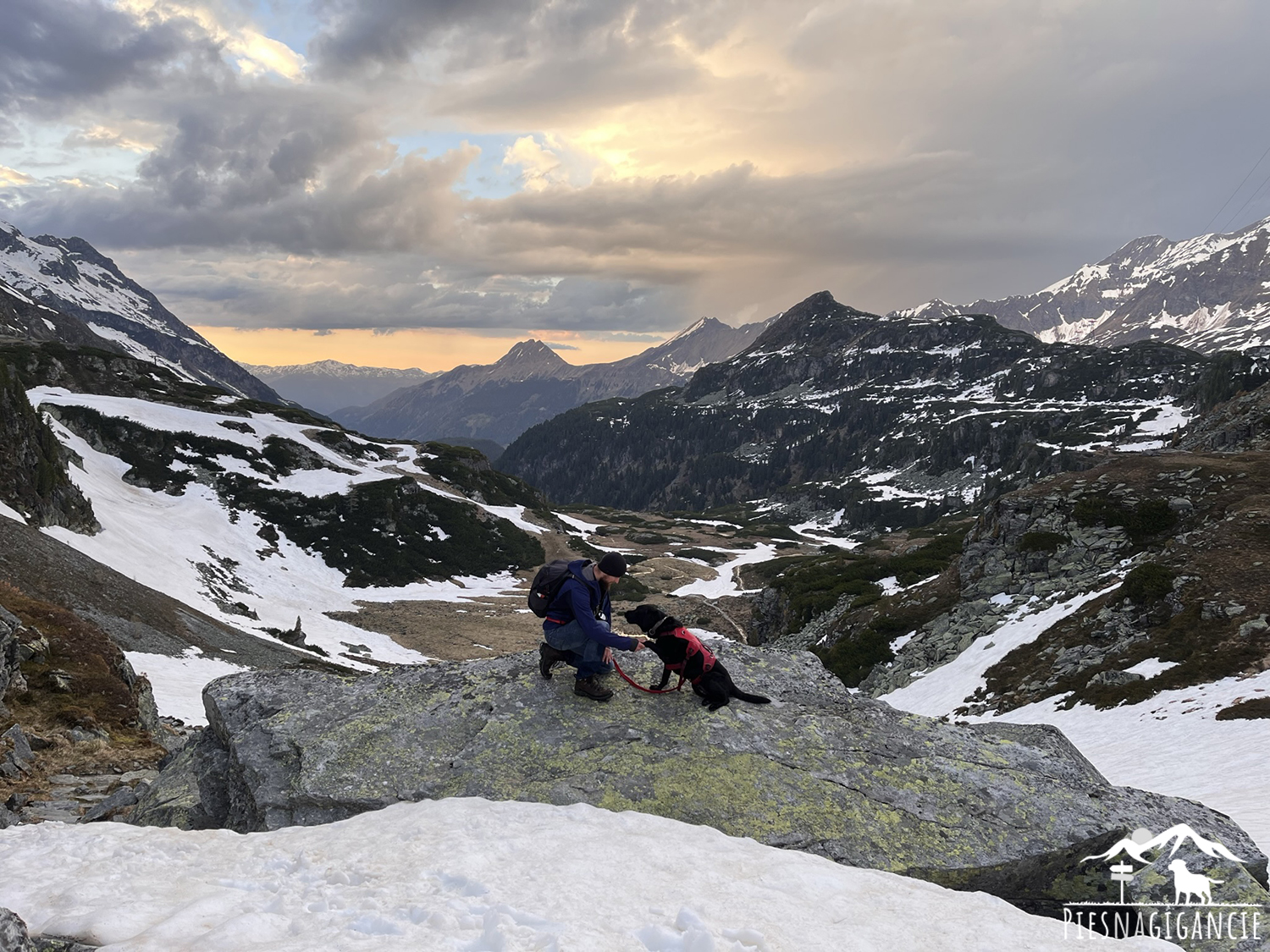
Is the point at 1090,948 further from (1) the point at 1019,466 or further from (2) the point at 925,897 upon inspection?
(1) the point at 1019,466

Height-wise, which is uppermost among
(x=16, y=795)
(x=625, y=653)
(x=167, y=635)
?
(x=625, y=653)

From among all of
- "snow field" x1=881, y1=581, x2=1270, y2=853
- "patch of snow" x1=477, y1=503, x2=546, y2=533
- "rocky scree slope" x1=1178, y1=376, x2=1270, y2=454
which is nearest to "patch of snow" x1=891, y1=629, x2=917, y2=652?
"snow field" x1=881, y1=581, x2=1270, y2=853

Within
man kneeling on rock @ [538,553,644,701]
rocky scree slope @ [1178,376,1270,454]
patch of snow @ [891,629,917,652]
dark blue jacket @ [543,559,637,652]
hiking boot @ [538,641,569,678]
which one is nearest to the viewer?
dark blue jacket @ [543,559,637,652]

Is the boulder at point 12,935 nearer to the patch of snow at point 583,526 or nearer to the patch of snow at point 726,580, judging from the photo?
the patch of snow at point 726,580

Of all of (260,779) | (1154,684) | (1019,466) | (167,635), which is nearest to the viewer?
(260,779)

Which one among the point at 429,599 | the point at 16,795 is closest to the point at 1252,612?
the point at 16,795

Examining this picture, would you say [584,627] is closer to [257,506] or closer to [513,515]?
[257,506]

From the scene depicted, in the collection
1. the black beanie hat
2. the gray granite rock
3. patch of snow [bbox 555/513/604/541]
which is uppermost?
the black beanie hat

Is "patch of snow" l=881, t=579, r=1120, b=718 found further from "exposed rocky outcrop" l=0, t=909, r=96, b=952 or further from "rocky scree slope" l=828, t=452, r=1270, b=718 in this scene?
"exposed rocky outcrop" l=0, t=909, r=96, b=952

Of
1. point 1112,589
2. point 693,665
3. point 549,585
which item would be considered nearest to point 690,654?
point 693,665

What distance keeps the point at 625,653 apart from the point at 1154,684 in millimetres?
24831

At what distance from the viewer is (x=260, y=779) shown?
9.40 metres

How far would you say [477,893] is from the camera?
6332 millimetres

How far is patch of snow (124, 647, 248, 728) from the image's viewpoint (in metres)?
29.0
